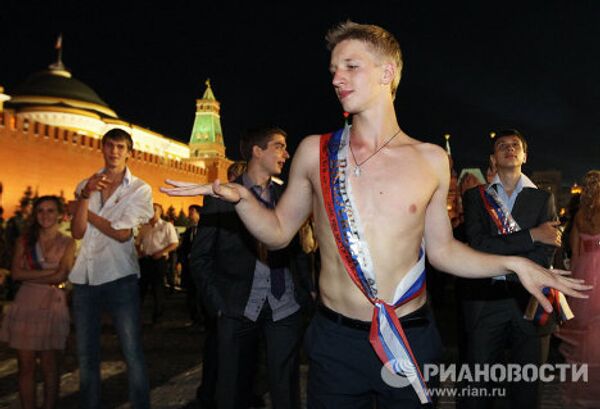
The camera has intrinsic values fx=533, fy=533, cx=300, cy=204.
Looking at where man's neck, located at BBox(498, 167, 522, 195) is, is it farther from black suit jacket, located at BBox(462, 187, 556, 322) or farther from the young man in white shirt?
the young man in white shirt

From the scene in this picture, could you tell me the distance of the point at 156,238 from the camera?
25.7 feet

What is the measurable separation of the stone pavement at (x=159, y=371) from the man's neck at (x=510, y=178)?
179 cm

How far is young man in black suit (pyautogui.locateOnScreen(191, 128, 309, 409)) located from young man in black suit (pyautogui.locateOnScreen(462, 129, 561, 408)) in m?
1.03

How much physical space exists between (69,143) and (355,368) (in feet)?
110

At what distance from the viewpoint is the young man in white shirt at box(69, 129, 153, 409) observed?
11.1 feet

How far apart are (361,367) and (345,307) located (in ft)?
0.70

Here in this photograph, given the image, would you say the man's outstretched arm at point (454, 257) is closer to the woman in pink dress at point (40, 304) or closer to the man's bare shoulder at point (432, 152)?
the man's bare shoulder at point (432, 152)

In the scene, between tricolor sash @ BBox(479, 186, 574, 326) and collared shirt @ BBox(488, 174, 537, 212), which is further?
collared shirt @ BBox(488, 174, 537, 212)

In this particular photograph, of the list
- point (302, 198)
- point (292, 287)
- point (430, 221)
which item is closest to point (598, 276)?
point (292, 287)

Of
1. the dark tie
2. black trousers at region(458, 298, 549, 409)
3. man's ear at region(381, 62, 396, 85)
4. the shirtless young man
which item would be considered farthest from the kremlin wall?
man's ear at region(381, 62, 396, 85)

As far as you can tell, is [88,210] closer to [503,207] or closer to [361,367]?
[361,367]

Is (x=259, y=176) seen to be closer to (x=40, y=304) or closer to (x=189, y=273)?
(x=40, y=304)

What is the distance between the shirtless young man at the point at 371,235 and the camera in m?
1.84

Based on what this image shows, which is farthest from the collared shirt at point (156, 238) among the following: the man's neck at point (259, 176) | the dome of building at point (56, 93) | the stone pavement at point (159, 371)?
the dome of building at point (56, 93)
